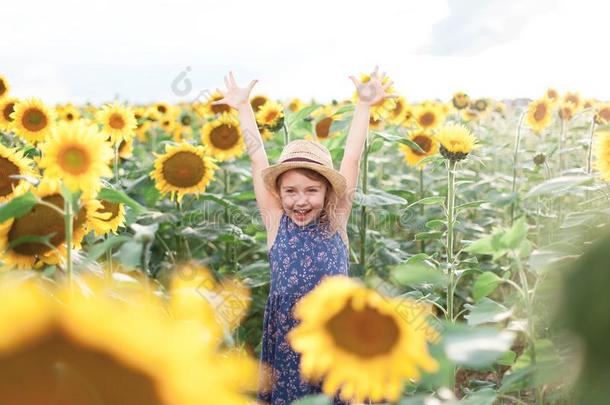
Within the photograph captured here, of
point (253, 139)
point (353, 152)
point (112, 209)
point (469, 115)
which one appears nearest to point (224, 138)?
point (253, 139)

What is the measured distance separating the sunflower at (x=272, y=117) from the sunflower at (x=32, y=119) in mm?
1045

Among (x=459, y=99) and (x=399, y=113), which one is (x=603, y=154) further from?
(x=459, y=99)

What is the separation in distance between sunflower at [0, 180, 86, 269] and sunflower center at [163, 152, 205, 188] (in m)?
1.73

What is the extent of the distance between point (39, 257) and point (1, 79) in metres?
3.21

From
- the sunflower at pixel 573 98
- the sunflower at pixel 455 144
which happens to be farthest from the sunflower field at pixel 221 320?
the sunflower at pixel 573 98

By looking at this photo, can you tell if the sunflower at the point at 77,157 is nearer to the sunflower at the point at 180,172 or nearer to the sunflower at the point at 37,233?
the sunflower at the point at 37,233

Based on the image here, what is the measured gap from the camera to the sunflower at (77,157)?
120 cm

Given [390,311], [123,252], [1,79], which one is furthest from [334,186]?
[1,79]

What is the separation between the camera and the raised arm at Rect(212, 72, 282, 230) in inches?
→ 98.7

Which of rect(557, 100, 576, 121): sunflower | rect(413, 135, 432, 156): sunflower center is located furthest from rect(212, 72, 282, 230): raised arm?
rect(557, 100, 576, 121): sunflower

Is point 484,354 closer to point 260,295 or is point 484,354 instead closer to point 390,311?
point 390,311

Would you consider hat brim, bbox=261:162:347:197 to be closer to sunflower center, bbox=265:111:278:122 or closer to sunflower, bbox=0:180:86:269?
sunflower center, bbox=265:111:278:122

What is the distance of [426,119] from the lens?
5.06 m

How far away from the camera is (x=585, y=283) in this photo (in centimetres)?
28
